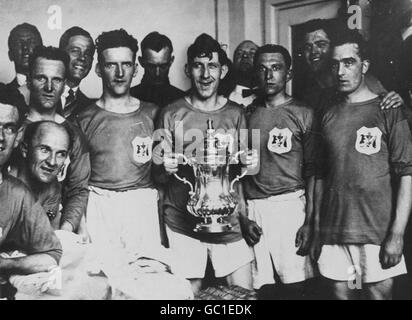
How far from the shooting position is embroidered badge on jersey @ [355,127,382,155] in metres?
3.27

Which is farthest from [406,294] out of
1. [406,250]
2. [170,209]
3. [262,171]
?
[170,209]

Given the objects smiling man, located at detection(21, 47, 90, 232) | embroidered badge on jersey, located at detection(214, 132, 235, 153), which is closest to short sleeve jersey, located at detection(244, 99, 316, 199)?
embroidered badge on jersey, located at detection(214, 132, 235, 153)

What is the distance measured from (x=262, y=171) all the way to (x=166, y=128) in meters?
0.57

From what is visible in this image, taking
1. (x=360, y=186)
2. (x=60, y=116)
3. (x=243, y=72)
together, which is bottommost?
(x=360, y=186)

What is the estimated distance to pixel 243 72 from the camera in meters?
3.44

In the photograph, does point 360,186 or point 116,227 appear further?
point 116,227

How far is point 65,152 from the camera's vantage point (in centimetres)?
333

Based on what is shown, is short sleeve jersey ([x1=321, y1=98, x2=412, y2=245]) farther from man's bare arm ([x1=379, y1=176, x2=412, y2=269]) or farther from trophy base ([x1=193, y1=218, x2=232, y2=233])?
trophy base ([x1=193, y1=218, x2=232, y2=233])

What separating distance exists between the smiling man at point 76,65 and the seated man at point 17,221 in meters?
0.27

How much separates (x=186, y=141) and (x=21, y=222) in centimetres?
97

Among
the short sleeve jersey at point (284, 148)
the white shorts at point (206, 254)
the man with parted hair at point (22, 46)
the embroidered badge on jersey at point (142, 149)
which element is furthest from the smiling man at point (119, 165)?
the short sleeve jersey at point (284, 148)

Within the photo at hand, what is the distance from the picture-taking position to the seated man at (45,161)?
3.29 metres

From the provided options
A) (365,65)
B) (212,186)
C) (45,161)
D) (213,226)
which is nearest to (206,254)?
(213,226)

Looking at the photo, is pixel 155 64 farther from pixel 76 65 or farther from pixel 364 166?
pixel 364 166
